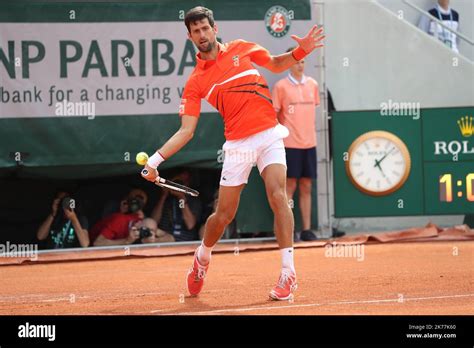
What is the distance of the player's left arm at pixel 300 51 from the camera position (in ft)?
26.7

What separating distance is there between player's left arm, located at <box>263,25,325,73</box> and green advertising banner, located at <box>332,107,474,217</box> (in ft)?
17.5

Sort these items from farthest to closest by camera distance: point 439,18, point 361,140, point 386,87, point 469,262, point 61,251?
1. point 439,18
2. point 386,87
3. point 361,140
4. point 61,251
5. point 469,262

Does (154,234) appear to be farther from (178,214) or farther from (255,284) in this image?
(255,284)

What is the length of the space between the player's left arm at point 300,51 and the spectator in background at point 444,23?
24.4 feet

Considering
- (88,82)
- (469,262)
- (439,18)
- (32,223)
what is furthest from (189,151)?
(439,18)

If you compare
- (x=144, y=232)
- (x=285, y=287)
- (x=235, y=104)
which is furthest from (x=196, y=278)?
(x=144, y=232)

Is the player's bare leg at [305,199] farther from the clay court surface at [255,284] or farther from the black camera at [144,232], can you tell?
the black camera at [144,232]

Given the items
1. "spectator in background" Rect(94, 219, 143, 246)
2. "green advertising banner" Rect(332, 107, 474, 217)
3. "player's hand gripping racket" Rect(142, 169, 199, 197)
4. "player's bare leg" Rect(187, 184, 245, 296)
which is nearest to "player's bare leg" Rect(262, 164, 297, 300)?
"player's bare leg" Rect(187, 184, 245, 296)

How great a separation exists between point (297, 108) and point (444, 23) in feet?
12.1

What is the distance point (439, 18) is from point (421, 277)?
7.11m

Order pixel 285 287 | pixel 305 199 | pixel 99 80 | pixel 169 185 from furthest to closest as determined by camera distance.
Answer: pixel 305 199 < pixel 99 80 < pixel 169 185 < pixel 285 287

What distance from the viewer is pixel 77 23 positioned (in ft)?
41.9

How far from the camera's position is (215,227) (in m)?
8.41

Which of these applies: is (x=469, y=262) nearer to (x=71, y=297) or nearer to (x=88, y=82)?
(x=71, y=297)
